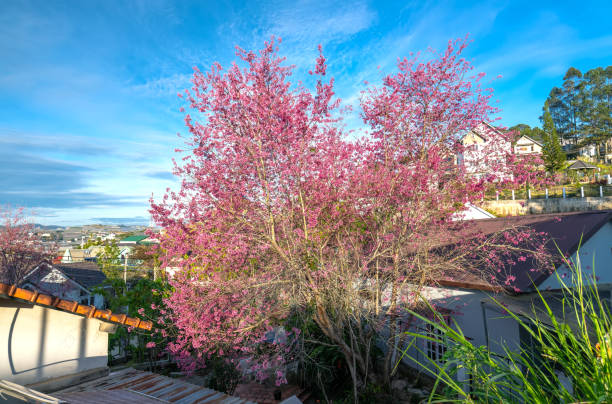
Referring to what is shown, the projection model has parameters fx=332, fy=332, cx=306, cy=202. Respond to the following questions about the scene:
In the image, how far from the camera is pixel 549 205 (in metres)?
24.8

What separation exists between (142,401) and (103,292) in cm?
870

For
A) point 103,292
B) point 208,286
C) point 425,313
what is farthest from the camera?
point 103,292

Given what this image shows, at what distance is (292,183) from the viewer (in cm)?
780

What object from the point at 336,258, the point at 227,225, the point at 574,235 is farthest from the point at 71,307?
the point at 574,235

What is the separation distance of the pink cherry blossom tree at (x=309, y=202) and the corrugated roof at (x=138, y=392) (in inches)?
35.9

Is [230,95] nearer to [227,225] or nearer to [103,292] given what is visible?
[227,225]

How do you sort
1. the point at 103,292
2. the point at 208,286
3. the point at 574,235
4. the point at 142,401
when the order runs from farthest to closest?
the point at 103,292, the point at 574,235, the point at 208,286, the point at 142,401

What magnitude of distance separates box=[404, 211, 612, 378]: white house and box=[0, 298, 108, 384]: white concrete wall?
7.50 m

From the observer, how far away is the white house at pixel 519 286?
310 inches


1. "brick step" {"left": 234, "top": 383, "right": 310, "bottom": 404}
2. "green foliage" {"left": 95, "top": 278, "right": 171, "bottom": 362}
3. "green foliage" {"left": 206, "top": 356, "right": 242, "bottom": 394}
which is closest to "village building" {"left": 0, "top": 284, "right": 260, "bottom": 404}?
"brick step" {"left": 234, "top": 383, "right": 310, "bottom": 404}

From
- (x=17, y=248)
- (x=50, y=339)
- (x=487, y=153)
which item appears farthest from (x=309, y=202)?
(x=17, y=248)

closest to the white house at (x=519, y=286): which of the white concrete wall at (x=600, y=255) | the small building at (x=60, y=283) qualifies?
the white concrete wall at (x=600, y=255)

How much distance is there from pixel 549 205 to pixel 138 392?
93.2ft

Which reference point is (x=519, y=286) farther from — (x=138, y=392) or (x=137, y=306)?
(x=137, y=306)
